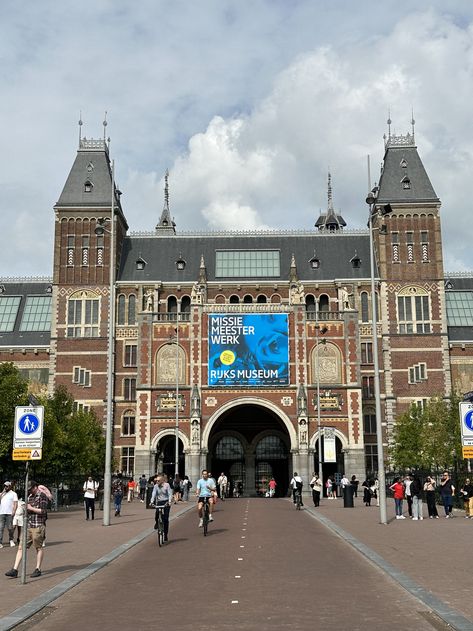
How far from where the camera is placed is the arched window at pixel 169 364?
62500 mm

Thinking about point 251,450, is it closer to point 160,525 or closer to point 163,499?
point 163,499

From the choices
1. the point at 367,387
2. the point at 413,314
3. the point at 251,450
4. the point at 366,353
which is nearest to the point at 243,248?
the point at 366,353

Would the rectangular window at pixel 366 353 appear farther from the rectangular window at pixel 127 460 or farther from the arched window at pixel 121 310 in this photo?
the rectangular window at pixel 127 460

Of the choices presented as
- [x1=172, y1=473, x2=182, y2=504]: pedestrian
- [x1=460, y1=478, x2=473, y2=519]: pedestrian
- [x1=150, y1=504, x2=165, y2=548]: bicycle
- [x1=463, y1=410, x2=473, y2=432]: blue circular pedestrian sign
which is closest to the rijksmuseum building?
[x1=172, y1=473, x2=182, y2=504]: pedestrian

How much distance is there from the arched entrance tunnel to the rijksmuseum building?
122mm

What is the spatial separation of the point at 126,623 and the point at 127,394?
56.7 metres

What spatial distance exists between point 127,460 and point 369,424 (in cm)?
2056

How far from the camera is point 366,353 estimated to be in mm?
67625

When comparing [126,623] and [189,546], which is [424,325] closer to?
[189,546]

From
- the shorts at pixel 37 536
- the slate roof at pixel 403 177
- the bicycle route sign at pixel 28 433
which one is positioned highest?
the slate roof at pixel 403 177

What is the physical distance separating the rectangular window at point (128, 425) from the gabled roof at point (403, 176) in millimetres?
28937

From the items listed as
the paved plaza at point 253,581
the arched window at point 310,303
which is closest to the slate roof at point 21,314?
the arched window at point 310,303

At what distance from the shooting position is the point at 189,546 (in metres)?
21.4

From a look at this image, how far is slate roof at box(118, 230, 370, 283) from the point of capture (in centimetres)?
7081
